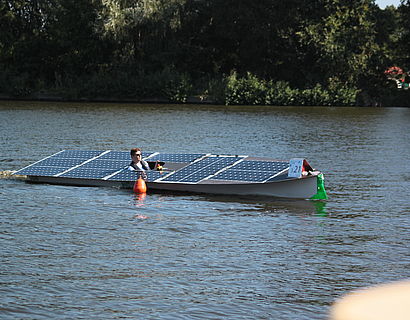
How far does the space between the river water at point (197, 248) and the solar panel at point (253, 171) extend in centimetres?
91

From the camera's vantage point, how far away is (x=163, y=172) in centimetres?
2816

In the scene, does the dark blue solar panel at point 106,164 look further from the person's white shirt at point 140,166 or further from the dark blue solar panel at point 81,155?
the person's white shirt at point 140,166

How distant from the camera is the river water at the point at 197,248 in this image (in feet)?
48.3

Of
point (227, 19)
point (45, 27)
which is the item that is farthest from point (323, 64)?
point (45, 27)

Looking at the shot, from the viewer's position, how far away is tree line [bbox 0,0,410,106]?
91062 mm

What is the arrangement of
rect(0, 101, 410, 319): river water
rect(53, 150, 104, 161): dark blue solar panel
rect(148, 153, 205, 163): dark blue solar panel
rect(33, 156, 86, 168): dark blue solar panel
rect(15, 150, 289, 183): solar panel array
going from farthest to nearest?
rect(53, 150, 104, 161): dark blue solar panel, rect(33, 156, 86, 168): dark blue solar panel, rect(148, 153, 205, 163): dark blue solar panel, rect(15, 150, 289, 183): solar panel array, rect(0, 101, 410, 319): river water

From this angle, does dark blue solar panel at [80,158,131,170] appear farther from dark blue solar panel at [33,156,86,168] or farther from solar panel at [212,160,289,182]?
solar panel at [212,160,289,182]

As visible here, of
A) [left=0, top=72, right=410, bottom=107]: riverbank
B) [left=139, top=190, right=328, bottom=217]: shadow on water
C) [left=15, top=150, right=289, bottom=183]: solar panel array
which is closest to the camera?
[left=139, top=190, right=328, bottom=217]: shadow on water

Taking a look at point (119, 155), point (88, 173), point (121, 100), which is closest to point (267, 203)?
point (88, 173)

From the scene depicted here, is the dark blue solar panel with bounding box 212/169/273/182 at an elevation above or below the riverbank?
below

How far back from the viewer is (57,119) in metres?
61.0

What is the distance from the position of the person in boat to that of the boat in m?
0.13

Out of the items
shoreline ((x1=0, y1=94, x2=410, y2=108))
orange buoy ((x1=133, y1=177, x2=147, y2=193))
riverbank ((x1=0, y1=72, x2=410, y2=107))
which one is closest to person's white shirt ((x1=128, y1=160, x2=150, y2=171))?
orange buoy ((x1=133, y1=177, x2=147, y2=193))

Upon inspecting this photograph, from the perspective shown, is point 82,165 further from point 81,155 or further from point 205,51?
point 205,51
